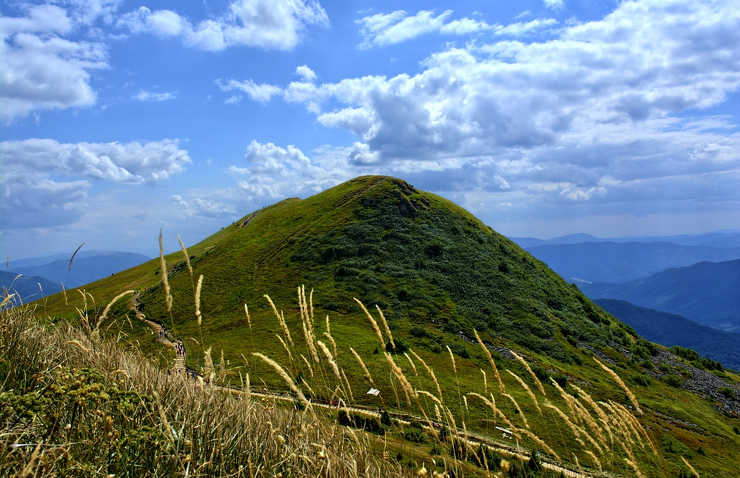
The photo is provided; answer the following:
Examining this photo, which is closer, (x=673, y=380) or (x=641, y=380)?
(x=641, y=380)

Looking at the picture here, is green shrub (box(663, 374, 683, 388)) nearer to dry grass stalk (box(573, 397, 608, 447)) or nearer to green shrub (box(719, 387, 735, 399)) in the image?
green shrub (box(719, 387, 735, 399))

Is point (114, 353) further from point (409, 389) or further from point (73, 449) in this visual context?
point (409, 389)

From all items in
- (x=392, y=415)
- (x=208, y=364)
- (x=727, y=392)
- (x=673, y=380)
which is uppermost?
(x=208, y=364)

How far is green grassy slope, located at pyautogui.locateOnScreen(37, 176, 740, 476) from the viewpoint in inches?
1193

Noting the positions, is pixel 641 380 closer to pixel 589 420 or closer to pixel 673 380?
pixel 673 380

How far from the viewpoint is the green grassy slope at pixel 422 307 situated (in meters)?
30.3

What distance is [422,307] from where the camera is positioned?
4884 centimetres

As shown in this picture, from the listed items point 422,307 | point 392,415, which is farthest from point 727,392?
point 392,415

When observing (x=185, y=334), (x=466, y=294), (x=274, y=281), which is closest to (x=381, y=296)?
(x=466, y=294)

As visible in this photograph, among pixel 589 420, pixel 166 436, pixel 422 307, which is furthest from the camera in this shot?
pixel 422 307

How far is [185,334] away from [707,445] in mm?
48688

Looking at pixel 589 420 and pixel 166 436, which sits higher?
pixel 166 436

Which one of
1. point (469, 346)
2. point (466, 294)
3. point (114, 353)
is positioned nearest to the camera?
point (114, 353)

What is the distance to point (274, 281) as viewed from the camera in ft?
183
